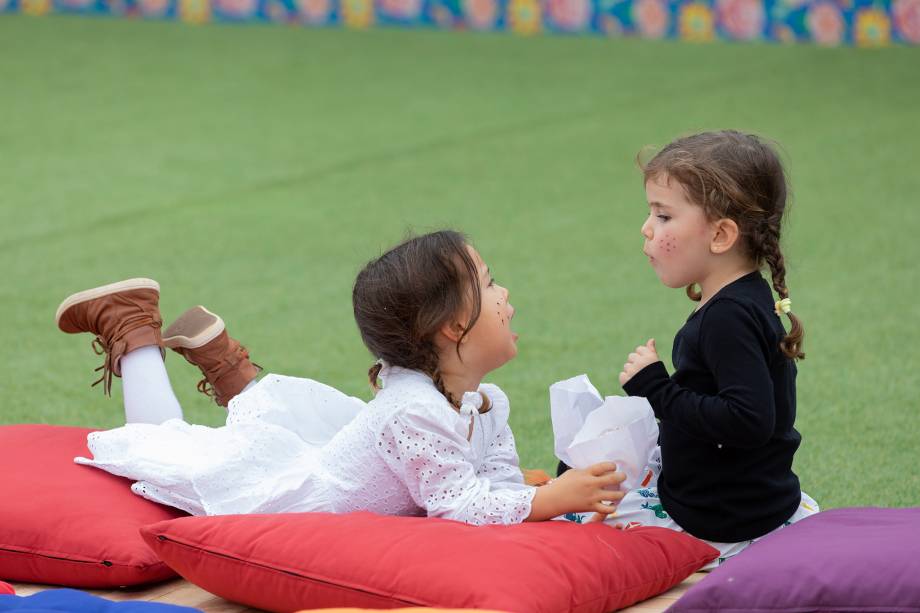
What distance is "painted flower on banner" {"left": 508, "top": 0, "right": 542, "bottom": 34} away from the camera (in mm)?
8625

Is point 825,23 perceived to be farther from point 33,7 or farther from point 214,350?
point 214,350

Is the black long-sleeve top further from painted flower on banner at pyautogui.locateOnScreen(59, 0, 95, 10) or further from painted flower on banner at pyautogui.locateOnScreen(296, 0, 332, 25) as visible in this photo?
painted flower on banner at pyautogui.locateOnScreen(59, 0, 95, 10)

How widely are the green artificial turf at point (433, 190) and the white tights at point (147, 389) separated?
1.54ft

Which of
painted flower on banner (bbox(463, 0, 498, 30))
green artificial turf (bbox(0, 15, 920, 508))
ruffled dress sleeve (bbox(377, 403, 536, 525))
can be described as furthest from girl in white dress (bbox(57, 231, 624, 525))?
painted flower on banner (bbox(463, 0, 498, 30))

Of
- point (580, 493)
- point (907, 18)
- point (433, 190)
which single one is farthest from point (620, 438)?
point (907, 18)

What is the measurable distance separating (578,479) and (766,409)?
0.31 metres

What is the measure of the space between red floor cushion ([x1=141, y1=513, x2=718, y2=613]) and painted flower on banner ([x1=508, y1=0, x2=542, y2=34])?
22.6 feet

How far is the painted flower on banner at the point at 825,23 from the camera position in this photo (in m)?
7.95

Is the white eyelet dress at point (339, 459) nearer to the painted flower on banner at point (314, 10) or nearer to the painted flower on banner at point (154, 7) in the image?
the painted flower on banner at point (314, 10)

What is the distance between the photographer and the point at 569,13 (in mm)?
8547

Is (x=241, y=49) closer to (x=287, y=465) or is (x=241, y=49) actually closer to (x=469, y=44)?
(x=469, y=44)

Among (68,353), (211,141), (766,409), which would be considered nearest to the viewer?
(766,409)

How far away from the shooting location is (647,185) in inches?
84.7

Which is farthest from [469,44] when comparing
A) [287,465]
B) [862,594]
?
[862,594]
